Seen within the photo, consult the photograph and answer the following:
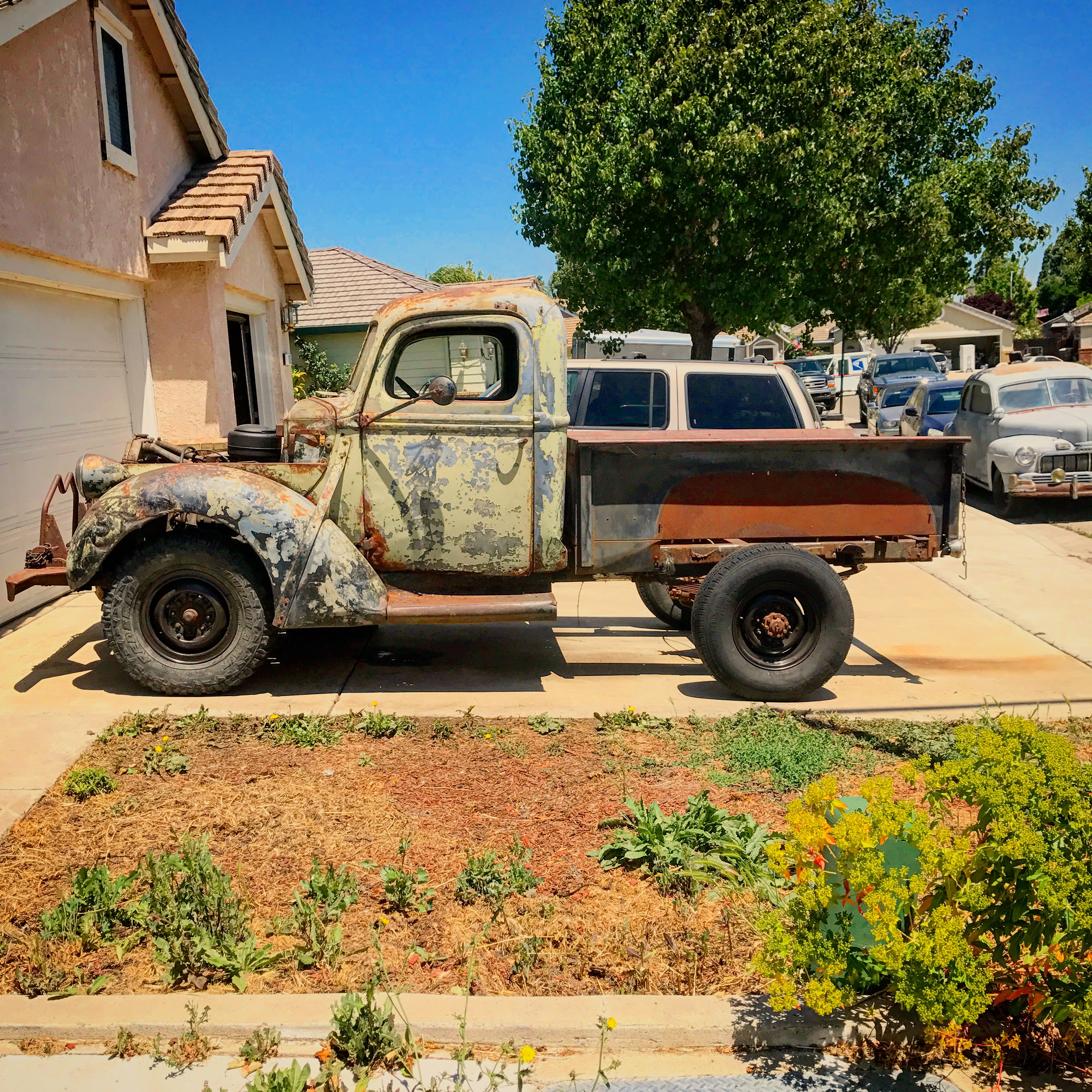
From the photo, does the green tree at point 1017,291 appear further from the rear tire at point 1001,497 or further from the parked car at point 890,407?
the rear tire at point 1001,497

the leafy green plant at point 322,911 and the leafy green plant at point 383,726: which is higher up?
the leafy green plant at point 383,726

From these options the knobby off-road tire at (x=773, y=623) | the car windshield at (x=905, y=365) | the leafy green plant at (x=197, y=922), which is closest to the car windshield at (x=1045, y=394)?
the knobby off-road tire at (x=773, y=623)

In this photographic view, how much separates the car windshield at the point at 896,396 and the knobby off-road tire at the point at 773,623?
17.6 meters

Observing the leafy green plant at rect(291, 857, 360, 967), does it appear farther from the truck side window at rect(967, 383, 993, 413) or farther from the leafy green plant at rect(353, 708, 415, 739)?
the truck side window at rect(967, 383, 993, 413)

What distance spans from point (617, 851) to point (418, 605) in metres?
2.25

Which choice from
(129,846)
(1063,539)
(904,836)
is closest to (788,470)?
(904,836)

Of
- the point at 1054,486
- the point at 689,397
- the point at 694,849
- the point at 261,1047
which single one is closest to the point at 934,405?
the point at 1054,486

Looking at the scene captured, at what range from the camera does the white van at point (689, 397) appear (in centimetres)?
888

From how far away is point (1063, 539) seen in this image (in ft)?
38.3

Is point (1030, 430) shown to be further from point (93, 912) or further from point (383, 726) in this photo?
point (93, 912)

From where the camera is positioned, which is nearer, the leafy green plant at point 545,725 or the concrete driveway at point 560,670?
the leafy green plant at point 545,725

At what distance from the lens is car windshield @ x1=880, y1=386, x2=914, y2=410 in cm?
2216

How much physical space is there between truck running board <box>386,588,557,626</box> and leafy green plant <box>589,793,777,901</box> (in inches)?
70.4

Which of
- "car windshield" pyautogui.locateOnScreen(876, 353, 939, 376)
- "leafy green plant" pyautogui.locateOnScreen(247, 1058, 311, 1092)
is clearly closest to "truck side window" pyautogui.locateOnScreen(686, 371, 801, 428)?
"leafy green plant" pyautogui.locateOnScreen(247, 1058, 311, 1092)
